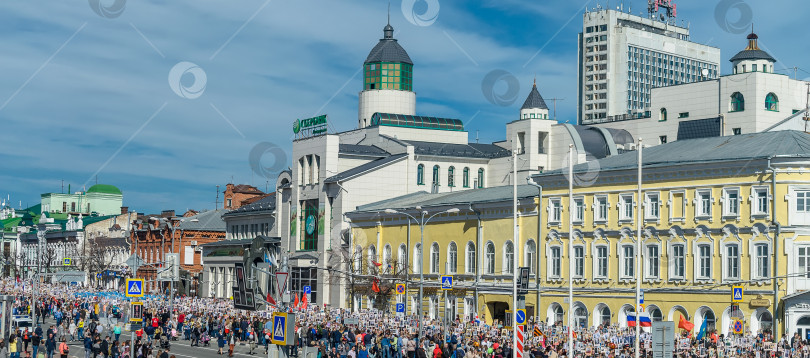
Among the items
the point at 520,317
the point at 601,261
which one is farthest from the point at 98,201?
the point at 520,317

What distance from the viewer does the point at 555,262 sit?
6284 cm

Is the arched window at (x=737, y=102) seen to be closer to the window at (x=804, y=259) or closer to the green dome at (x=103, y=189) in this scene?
the window at (x=804, y=259)

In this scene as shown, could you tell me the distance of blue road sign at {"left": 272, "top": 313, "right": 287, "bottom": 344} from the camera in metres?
27.0

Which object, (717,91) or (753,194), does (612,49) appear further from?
(753,194)

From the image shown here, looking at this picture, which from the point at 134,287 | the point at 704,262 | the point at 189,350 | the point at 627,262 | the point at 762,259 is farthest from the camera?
the point at 189,350

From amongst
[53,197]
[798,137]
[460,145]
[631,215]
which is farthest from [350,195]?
[53,197]

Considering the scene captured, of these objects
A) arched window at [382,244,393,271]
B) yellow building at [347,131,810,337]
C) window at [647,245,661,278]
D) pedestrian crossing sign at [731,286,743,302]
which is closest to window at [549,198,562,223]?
yellow building at [347,131,810,337]

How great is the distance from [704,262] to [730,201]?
3167 millimetres

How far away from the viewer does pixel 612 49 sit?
186 m

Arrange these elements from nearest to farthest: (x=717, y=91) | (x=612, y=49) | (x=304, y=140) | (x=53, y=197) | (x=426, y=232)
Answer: (x=426, y=232), (x=304, y=140), (x=717, y=91), (x=612, y=49), (x=53, y=197)

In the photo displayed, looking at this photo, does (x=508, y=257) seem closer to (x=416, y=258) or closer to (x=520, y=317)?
(x=416, y=258)

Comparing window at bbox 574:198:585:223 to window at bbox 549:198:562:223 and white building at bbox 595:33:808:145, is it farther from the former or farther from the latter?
white building at bbox 595:33:808:145

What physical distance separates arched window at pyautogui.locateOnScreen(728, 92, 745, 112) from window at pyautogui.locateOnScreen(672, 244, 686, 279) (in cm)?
4190

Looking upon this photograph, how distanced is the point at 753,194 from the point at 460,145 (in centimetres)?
4567
